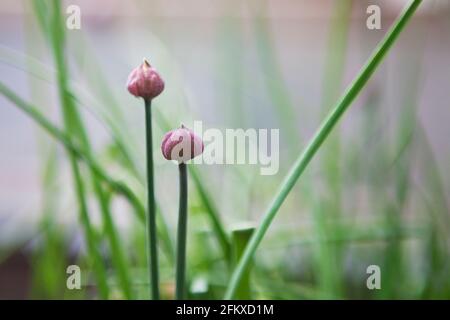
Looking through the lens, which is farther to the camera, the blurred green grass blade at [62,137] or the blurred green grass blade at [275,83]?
the blurred green grass blade at [275,83]

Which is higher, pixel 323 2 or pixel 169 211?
pixel 323 2

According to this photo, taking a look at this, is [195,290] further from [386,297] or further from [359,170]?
[359,170]

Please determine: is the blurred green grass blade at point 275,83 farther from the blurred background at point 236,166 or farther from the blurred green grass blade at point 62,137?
the blurred green grass blade at point 62,137

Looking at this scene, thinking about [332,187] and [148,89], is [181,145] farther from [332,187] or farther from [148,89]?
[332,187]

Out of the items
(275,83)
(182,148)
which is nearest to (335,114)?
(182,148)

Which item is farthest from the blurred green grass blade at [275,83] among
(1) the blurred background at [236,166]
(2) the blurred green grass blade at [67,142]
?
(2) the blurred green grass blade at [67,142]

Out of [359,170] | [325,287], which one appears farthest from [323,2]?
[325,287]
